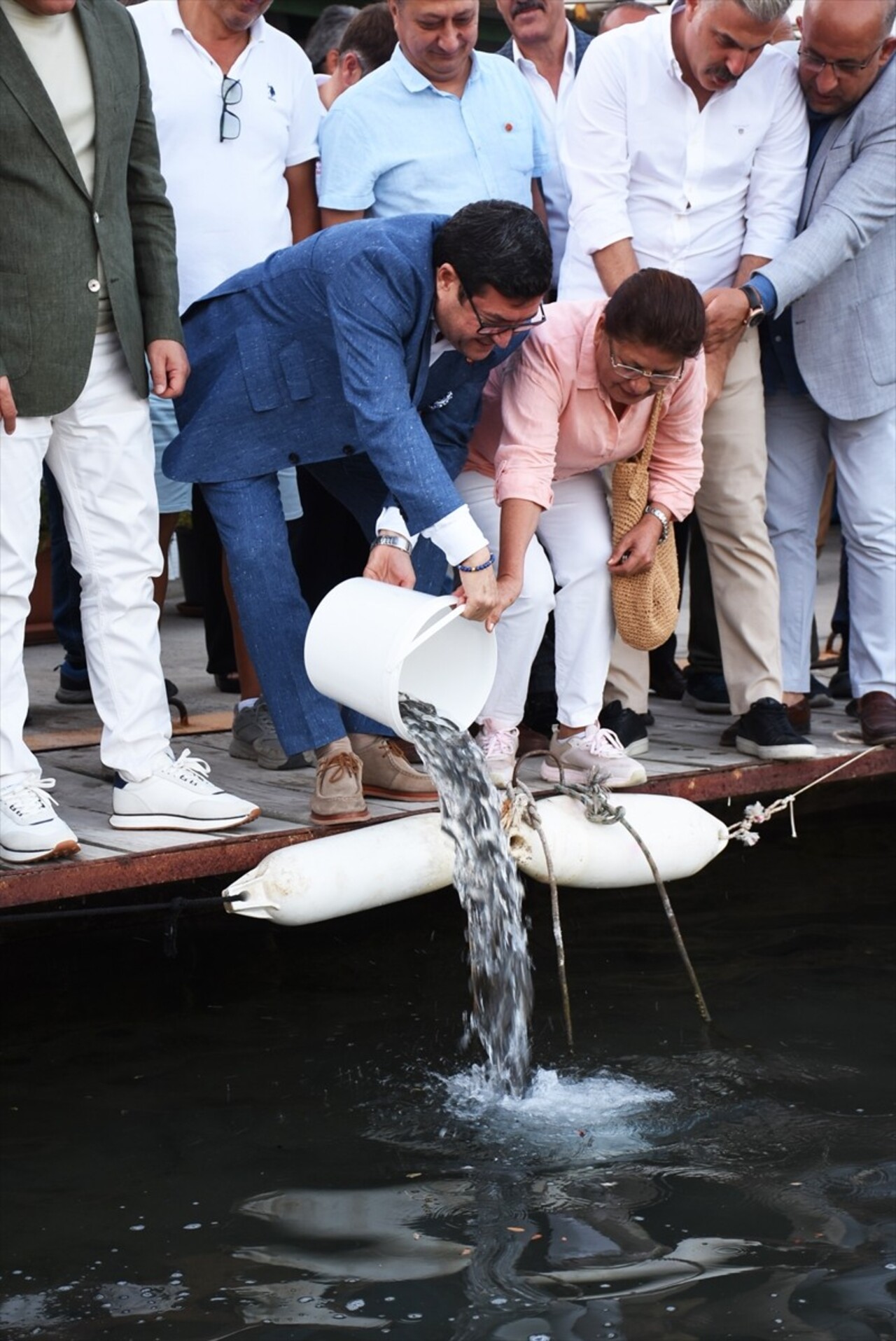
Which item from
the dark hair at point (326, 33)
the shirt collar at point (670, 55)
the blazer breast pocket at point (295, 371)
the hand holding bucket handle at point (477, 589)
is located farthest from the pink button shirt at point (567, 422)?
the dark hair at point (326, 33)

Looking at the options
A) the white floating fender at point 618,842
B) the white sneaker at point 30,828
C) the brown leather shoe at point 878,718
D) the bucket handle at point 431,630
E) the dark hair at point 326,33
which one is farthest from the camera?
the dark hair at point 326,33

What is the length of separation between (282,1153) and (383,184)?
2571 millimetres

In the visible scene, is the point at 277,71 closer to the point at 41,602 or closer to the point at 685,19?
the point at 685,19

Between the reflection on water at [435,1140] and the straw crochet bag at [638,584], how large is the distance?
1006 millimetres

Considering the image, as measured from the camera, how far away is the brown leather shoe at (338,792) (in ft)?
14.3

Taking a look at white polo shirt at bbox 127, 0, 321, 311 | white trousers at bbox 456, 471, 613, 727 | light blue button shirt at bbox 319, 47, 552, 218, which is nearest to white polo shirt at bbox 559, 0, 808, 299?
light blue button shirt at bbox 319, 47, 552, 218

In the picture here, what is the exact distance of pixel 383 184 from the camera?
4820 mm

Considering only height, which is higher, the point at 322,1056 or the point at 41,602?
the point at 41,602

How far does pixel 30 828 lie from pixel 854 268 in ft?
9.48

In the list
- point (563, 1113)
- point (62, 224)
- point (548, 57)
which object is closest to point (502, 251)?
point (62, 224)

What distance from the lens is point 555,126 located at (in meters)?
5.65

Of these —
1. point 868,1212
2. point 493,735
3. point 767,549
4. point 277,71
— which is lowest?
point 868,1212

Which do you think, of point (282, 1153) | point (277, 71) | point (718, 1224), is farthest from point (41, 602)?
point (718, 1224)

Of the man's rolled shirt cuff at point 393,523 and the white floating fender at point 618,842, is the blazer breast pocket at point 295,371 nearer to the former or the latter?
the man's rolled shirt cuff at point 393,523
